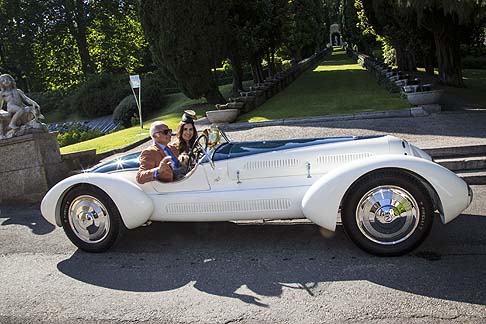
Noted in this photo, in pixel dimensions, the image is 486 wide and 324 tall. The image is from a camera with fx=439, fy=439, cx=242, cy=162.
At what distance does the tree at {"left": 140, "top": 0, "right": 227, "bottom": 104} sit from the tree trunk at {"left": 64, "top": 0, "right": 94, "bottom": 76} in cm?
2222

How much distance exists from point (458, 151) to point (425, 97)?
535cm

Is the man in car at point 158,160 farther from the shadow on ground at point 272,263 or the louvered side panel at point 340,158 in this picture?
the louvered side panel at point 340,158

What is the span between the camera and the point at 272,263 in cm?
409

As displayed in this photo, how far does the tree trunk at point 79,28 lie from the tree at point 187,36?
72.9ft

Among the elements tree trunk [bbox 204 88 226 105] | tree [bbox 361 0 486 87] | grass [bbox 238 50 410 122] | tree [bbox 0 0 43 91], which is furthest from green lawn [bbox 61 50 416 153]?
tree [bbox 0 0 43 91]

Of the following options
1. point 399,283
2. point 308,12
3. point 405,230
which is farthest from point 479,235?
point 308,12

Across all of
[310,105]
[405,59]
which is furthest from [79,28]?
[310,105]

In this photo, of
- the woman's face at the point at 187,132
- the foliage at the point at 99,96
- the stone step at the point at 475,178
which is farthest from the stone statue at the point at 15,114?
the foliage at the point at 99,96

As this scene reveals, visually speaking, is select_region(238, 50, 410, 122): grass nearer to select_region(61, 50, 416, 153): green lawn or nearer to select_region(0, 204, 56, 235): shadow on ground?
select_region(61, 50, 416, 153): green lawn

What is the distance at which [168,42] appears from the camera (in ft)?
54.6

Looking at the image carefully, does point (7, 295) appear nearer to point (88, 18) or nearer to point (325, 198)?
point (325, 198)

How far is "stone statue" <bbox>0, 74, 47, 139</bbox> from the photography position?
7875mm

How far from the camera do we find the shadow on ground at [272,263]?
3.54 m

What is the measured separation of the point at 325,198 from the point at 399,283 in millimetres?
951
